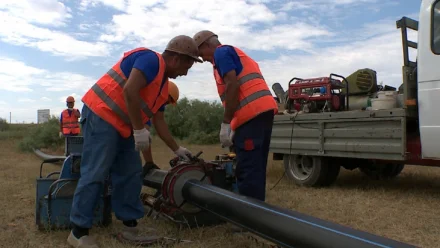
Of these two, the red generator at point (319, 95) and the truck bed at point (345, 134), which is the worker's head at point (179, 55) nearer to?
the truck bed at point (345, 134)

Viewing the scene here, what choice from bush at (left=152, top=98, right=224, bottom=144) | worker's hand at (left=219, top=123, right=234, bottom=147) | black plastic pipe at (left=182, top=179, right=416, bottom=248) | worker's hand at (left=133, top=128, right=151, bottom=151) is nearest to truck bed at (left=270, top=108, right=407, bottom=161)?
worker's hand at (left=219, top=123, right=234, bottom=147)

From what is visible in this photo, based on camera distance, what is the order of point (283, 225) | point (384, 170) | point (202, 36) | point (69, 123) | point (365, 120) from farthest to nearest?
point (69, 123)
point (384, 170)
point (365, 120)
point (202, 36)
point (283, 225)

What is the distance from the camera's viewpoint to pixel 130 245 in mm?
3389

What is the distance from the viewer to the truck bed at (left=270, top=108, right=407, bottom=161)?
5.17 m

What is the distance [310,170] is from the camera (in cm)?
646

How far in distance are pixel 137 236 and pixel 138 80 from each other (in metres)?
1.28

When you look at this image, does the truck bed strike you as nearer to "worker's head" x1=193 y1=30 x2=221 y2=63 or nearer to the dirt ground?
the dirt ground

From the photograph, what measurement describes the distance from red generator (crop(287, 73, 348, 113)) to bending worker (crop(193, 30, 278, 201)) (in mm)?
2602

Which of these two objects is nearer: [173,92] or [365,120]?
[173,92]

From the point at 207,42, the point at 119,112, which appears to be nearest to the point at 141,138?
the point at 119,112

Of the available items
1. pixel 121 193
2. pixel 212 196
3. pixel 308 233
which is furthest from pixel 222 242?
pixel 308 233

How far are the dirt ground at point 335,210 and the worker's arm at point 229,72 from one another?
3.71ft

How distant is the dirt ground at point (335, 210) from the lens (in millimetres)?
3635

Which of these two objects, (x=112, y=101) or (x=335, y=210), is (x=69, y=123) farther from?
(x=112, y=101)
